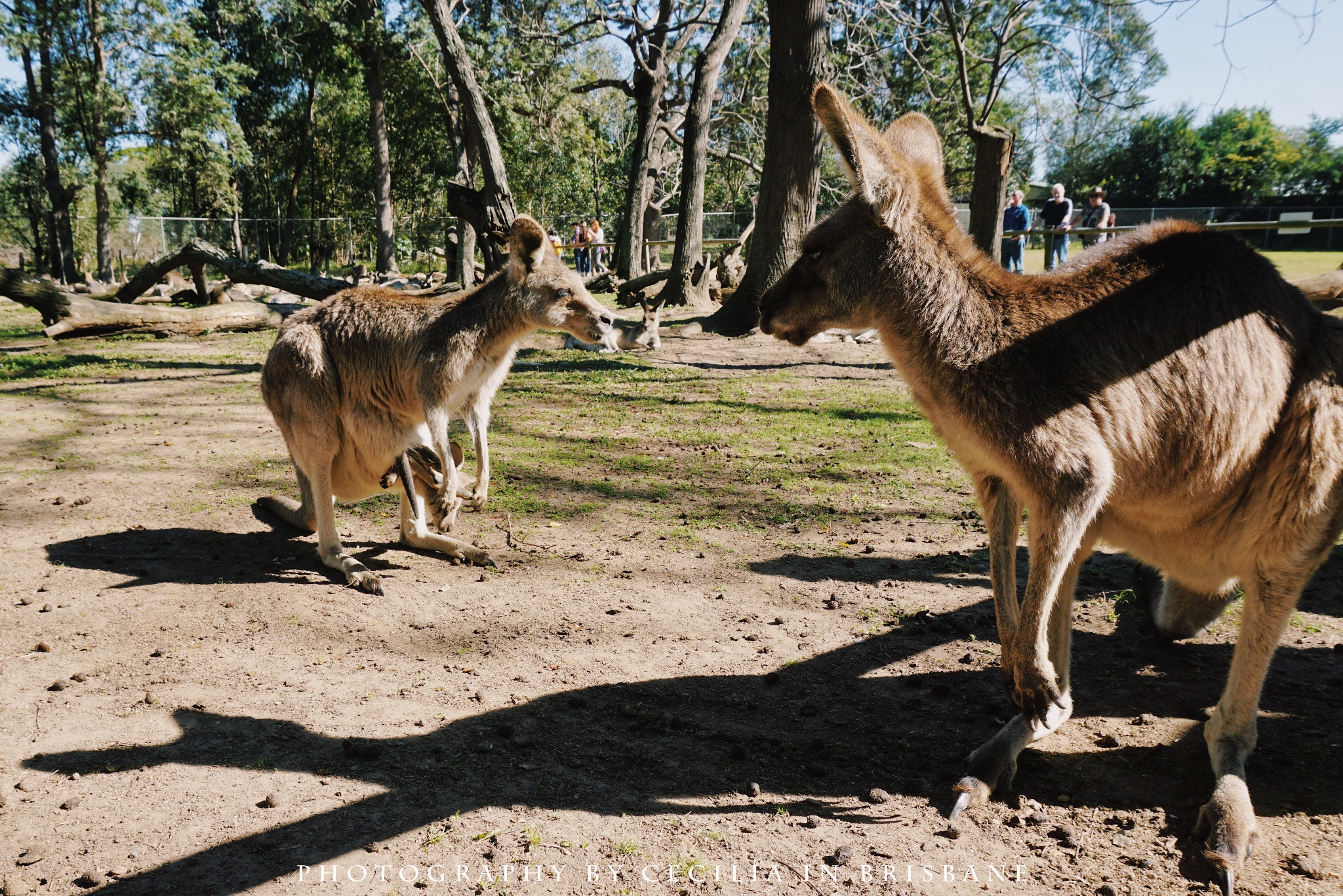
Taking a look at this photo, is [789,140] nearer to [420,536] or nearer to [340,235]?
[420,536]

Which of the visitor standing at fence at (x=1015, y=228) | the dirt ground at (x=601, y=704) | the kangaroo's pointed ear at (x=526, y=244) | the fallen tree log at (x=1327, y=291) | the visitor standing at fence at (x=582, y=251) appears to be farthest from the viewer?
the visitor standing at fence at (x=582, y=251)

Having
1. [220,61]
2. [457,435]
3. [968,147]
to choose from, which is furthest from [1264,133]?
[457,435]

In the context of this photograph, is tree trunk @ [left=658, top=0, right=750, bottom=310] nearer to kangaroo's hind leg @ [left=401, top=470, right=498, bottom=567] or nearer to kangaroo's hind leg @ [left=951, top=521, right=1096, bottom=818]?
kangaroo's hind leg @ [left=401, top=470, right=498, bottom=567]

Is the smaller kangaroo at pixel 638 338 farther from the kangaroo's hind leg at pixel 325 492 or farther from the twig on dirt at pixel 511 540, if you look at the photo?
the kangaroo's hind leg at pixel 325 492

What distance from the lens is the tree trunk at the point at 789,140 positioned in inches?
416

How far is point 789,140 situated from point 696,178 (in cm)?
425

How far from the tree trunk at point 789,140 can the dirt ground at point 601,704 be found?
5756 mm

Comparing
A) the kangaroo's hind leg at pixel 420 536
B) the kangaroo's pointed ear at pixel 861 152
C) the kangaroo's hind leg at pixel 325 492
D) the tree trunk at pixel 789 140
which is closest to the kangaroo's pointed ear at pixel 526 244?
the kangaroo's hind leg at pixel 420 536

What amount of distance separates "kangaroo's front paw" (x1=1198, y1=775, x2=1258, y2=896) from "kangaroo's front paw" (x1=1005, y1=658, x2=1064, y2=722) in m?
0.53

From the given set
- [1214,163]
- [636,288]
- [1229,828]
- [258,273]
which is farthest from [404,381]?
[1214,163]

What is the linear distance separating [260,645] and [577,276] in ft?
9.25

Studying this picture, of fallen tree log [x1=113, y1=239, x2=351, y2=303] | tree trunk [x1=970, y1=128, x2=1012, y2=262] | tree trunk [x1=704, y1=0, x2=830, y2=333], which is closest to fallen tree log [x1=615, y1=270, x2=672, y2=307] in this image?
tree trunk [x1=704, y1=0, x2=830, y2=333]

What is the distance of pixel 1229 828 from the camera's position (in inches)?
98.1

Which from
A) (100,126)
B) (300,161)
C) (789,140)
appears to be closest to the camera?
(789,140)
